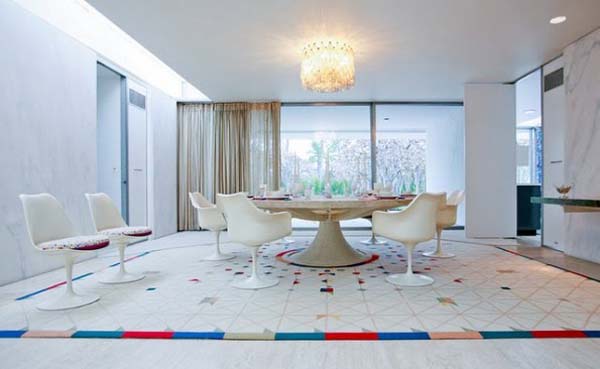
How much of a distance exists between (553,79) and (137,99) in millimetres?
6157

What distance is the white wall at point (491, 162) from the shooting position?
582 cm

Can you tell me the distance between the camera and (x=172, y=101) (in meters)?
6.80

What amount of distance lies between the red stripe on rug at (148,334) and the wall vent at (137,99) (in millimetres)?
4313

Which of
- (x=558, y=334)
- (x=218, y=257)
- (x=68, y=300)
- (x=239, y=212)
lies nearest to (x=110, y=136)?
(x=218, y=257)

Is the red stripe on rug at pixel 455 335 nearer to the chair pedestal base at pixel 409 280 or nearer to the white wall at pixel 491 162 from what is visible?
the chair pedestal base at pixel 409 280

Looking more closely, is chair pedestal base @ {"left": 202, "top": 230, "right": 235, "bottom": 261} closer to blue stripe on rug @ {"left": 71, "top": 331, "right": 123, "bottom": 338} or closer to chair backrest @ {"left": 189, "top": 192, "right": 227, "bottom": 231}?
chair backrest @ {"left": 189, "top": 192, "right": 227, "bottom": 231}

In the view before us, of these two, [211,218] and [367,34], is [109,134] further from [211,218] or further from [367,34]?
[367,34]

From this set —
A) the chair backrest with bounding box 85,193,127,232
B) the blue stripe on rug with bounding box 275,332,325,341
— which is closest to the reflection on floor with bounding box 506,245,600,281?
the blue stripe on rug with bounding box 275,332,325,341

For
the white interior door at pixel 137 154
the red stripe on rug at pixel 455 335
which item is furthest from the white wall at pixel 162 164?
the red stripe on rug at pixel 455 335

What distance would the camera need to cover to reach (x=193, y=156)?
276 inches

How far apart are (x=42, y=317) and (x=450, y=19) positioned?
14.3 feet

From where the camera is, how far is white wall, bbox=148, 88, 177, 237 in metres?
6.02

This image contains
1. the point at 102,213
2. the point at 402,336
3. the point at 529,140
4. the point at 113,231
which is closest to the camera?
the point at 402,336

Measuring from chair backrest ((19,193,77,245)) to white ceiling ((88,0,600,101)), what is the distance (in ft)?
6.08
